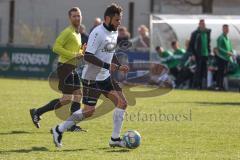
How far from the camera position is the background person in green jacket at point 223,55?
26.5m

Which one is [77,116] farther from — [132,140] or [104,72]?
[132,140]

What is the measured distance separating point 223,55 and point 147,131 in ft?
41.5

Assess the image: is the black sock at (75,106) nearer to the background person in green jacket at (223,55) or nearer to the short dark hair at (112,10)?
the short dark hair at (112,10)

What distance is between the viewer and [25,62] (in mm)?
30578

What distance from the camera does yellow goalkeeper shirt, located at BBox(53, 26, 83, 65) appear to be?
46.9 ft

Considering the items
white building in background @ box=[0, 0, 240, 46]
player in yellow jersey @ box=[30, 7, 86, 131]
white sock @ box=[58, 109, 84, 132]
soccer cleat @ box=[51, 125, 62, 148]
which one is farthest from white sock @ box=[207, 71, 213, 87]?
white building in background @ box=[0, 0, 240, 46]

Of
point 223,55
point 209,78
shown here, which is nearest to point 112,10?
point 223,55

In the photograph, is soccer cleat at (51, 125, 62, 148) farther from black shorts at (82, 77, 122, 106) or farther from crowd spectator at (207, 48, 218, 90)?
crowd spectator at (207, 48, 218, 90)

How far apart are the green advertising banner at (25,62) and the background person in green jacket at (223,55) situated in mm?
6474

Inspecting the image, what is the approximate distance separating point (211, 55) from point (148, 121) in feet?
38.2

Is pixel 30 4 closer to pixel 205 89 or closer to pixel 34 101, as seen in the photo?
pixel 205 89

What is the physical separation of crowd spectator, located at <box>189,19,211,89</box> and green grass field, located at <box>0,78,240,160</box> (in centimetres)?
412

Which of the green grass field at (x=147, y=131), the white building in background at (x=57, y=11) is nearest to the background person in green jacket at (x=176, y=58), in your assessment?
the green grass field at (x=147, y=131)

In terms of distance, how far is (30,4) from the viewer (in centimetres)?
4778
